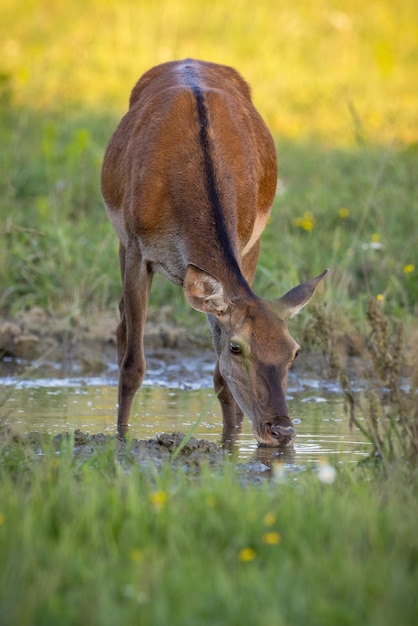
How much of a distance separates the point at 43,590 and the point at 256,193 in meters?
3.80

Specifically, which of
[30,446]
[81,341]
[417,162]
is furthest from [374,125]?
[30,446]

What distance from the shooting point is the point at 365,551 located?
357 centimetres

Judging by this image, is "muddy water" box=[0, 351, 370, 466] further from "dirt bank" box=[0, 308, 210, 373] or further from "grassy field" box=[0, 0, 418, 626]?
"grassy field" box=[0, 0, 418, 626]

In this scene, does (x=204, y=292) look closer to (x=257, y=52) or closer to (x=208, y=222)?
(x=208, y=222)

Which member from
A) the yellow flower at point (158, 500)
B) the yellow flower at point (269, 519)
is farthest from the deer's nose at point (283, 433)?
the yellow flower at point (269, 519)

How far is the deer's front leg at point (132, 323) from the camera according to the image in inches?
255

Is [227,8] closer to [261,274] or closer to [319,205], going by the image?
[319,205]

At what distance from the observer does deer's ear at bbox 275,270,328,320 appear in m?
5.52

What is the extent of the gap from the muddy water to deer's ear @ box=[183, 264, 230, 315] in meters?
0.49

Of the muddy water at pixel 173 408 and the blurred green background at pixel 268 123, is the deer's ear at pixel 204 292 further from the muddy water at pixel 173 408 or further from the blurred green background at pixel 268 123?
the blurred green background at pixel 268 123

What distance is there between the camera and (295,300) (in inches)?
220

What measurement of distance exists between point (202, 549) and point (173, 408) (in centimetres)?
337

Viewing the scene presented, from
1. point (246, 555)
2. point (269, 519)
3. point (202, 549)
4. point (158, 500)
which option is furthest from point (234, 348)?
point (246, 555)

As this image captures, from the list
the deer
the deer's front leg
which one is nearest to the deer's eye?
the deer
